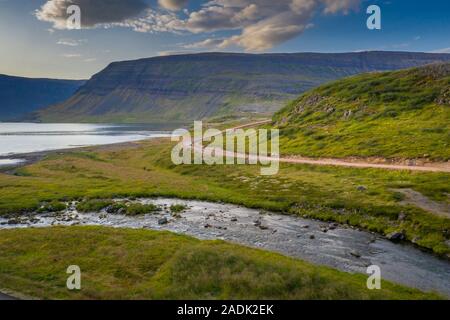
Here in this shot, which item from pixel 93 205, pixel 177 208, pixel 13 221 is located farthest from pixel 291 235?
pixel 13 221

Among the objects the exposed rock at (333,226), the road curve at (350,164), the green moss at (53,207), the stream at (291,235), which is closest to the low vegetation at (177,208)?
the stream at (291,235)

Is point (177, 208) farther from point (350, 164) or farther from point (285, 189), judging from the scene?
point (350, 164)

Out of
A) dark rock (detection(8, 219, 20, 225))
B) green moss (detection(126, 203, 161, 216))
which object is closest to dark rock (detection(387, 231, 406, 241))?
green moss (detection(126, 203, 161, 216))

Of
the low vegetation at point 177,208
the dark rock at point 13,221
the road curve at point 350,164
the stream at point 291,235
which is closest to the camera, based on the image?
the stream at point 291,235

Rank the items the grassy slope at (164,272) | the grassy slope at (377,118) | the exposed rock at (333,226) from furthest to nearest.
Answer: the grassy slope at (377,118) → the exposed rock at (333,226) → the grassy slope at (164,272)

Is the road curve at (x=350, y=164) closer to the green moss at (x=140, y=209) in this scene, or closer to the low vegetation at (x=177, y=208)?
the low vegetation at (x=177, y=208)

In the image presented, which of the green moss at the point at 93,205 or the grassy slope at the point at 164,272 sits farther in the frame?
the green moss at the point at 93,205
